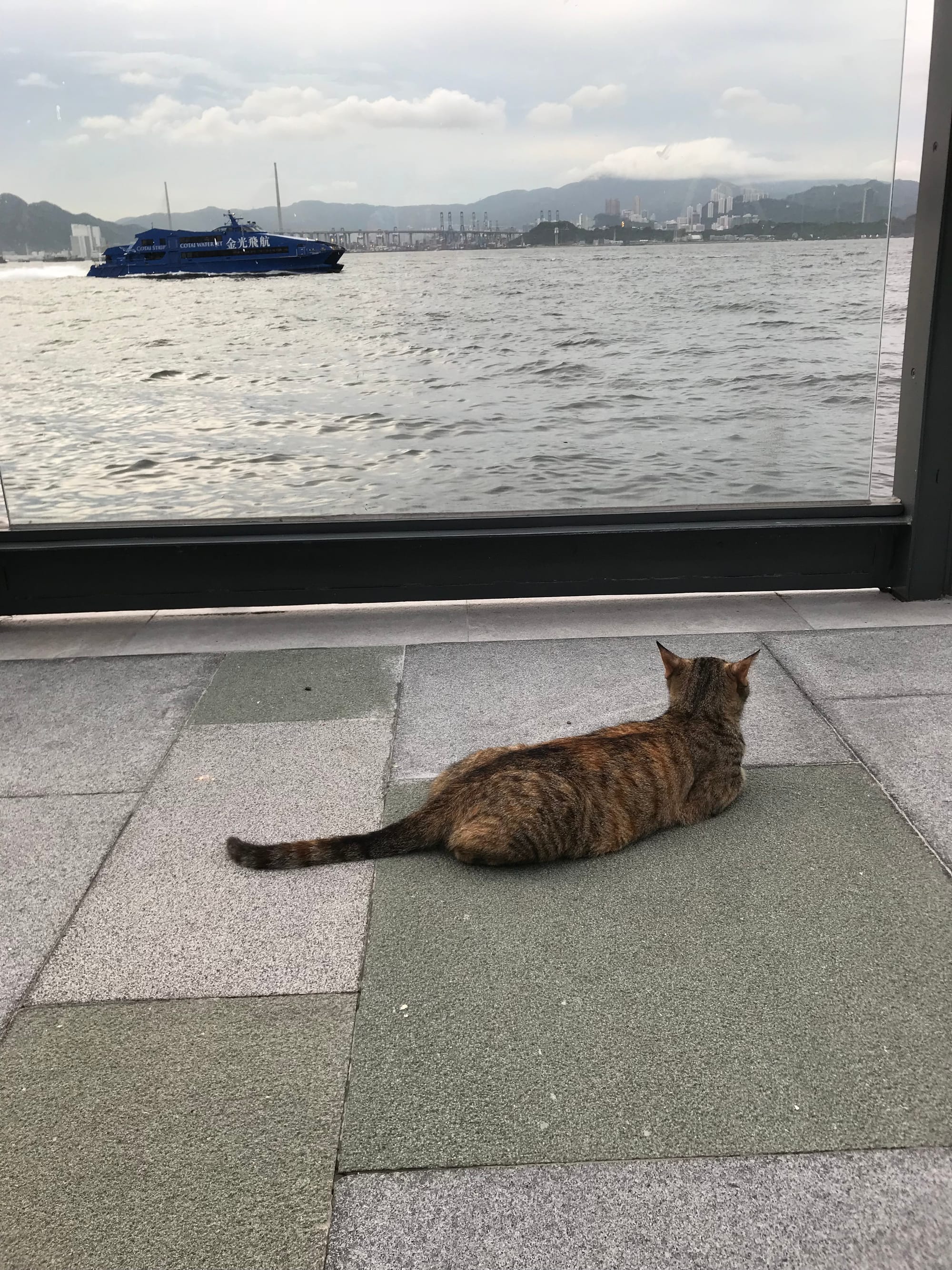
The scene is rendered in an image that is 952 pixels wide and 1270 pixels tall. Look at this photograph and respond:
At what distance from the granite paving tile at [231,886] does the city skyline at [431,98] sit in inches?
111

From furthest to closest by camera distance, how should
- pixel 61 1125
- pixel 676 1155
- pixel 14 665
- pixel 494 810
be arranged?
pixel 14 665
pixel 494 810
pixel 61 1125
pixel 676 1155

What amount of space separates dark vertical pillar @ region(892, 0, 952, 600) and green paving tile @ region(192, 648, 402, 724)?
2.62 m

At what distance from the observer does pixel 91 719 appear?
4.21m

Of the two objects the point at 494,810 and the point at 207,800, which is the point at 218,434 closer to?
the point at 207,800

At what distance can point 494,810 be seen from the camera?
9.86ft

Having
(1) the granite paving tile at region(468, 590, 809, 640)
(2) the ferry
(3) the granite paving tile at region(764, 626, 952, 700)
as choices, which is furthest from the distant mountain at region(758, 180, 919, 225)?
(2) the ferry

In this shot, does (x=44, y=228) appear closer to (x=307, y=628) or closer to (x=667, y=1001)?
(x=307, y=628)

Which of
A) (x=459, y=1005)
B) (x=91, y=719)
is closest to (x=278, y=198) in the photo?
(x=91, y=719)

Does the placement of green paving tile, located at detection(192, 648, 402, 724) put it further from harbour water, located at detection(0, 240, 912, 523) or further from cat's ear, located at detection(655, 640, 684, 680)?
cat's ear, located at detection(655, 640, 684, 680)

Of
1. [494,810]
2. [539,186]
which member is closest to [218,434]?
[539,186]

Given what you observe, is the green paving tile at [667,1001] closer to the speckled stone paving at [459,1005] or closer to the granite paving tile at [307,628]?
the speckled stone paving at [459,1005]

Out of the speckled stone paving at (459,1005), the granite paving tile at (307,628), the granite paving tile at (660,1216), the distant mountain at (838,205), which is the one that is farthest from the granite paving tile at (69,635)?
the distant mountain at (838,205)

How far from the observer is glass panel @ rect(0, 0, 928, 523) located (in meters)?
4.87

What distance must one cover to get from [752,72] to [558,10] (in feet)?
3.11
